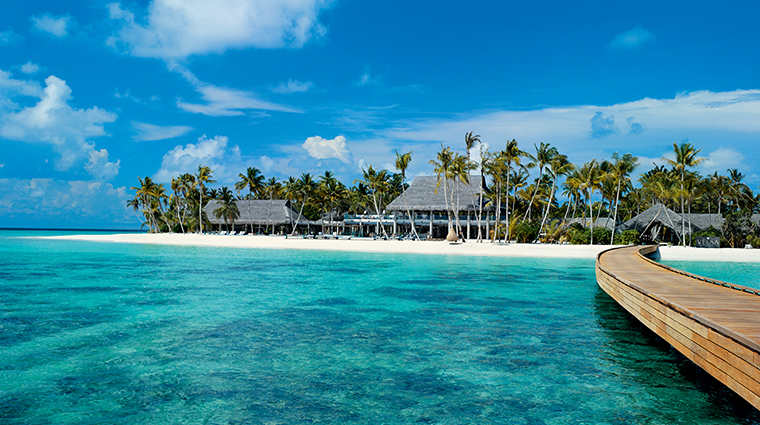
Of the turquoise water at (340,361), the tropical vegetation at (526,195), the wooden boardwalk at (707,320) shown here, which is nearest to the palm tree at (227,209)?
the tropical vegetation at (526,195)

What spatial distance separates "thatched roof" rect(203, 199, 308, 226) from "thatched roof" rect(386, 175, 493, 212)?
17449mm

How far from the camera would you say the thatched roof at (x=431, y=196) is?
54406 mm

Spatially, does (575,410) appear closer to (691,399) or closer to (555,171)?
(691,399)

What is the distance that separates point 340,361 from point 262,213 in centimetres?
6301

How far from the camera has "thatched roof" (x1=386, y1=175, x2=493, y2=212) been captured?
5441 cm

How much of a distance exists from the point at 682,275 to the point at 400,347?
9545 millimetres

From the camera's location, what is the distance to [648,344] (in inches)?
351

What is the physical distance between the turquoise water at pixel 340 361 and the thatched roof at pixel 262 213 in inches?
2055

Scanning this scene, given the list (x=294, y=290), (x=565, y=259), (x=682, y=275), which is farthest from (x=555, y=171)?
(x=294, y=290)

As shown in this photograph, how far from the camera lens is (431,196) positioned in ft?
186

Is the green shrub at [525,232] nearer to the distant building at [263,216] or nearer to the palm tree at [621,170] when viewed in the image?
the palm tree at [621,170]

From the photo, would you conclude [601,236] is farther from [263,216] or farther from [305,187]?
[263,216]

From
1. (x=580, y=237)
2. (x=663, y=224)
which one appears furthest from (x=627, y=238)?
(x=663, y=224)

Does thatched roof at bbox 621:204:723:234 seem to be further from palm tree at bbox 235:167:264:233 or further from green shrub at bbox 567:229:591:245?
palm tree at bbox 235:167:264:233
